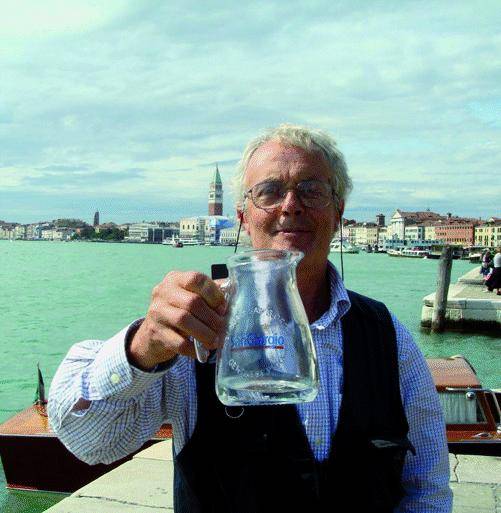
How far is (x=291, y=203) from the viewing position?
1816 millimetres

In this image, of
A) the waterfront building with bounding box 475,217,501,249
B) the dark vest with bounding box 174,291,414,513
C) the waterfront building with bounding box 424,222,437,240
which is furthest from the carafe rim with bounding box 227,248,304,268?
the waterfront building with bounding box 424,222,437,240

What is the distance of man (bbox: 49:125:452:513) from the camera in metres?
1.43

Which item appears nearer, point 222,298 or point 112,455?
point 222,298

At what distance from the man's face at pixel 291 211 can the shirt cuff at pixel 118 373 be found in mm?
518

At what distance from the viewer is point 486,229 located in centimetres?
13462

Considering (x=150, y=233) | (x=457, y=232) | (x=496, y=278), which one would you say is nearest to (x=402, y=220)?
(x=457, y=232)

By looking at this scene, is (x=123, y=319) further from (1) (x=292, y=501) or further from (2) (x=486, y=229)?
(2) (x=486, y=229)

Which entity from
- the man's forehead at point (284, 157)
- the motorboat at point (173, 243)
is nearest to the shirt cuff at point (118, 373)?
the man's forehead at point (284, 157)

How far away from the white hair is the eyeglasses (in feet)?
0.20

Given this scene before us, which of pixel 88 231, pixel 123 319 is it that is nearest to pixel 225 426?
pixel 123 319

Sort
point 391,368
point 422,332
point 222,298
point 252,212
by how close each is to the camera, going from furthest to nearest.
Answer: point 422,332
point 252,212
point 391,368
point 222,298

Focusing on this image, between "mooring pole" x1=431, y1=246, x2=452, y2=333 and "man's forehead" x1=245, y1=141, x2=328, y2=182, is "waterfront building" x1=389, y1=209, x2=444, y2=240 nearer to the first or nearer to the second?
"mooring pole" x1=431, y1=246, x2=452, y2=333

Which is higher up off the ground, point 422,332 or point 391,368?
point 391,368

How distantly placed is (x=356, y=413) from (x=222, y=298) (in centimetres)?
55
